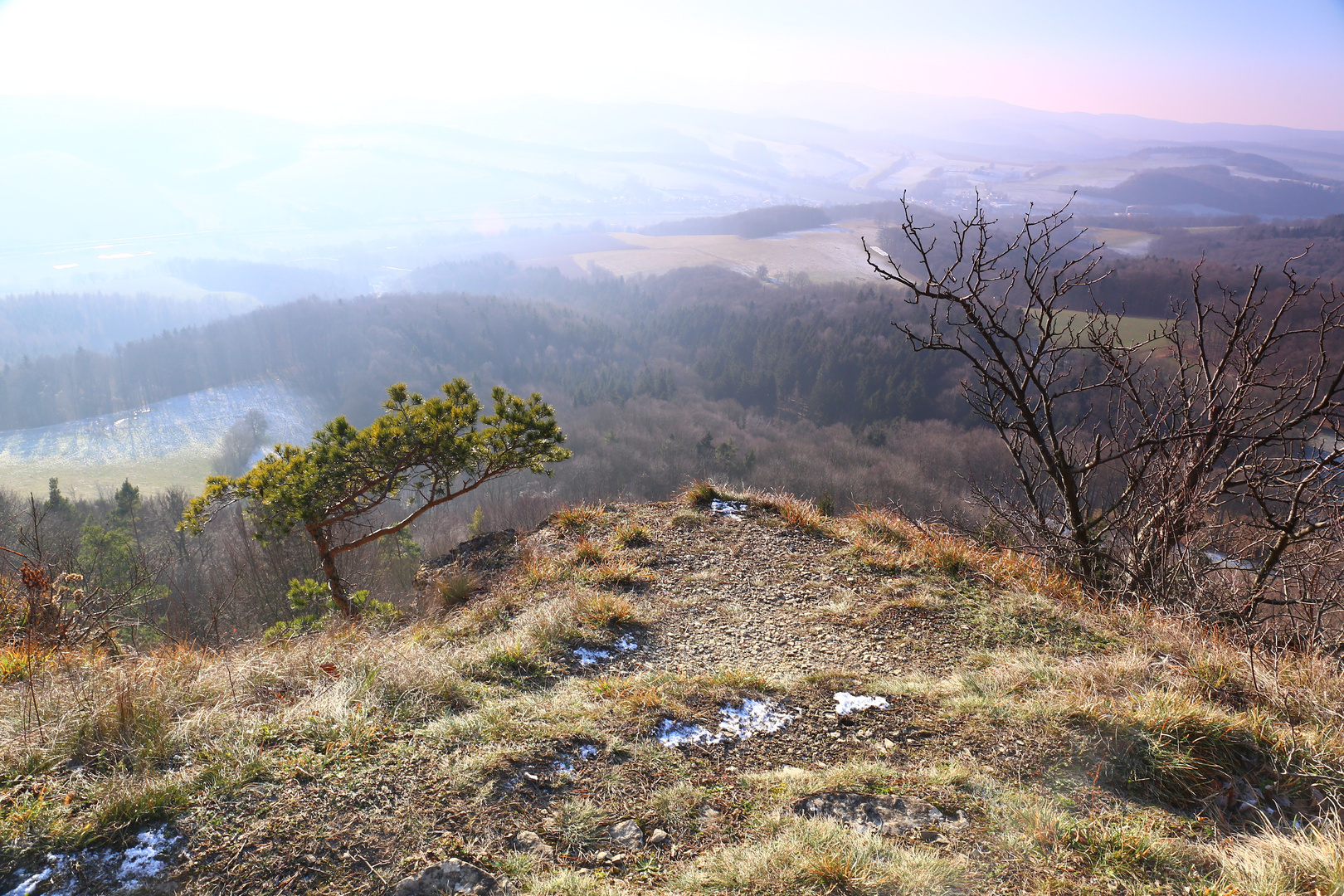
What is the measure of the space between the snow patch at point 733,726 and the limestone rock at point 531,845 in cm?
87

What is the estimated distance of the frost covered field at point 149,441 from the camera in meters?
80.4

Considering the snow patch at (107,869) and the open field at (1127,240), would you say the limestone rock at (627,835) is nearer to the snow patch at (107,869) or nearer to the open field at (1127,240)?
the snow patch at (107,869)

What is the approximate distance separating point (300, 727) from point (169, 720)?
539 millimetres

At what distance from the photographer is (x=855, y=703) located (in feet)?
11.8

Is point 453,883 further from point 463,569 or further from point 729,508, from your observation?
point 729,508

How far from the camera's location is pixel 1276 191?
64.5 metres

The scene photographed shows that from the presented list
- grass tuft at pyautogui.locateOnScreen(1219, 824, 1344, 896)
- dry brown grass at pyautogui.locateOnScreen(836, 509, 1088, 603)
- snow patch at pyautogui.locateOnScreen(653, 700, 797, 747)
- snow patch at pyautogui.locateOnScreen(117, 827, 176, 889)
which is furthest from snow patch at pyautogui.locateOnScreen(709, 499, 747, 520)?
snow patch at pyautogui.locateOnScreen(117, 827, 176, 889)

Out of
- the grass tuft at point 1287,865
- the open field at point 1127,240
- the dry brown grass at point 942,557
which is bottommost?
the dry brown grass at point 942,557

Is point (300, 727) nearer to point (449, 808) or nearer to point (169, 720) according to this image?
point (169, 720)

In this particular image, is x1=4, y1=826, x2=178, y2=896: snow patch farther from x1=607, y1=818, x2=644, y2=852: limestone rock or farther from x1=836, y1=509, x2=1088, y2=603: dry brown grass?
x1=836, y1=509, x2=1088, y2=603: dry brown grass

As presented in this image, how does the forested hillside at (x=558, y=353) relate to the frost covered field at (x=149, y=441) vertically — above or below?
above

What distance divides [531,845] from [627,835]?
38 cm

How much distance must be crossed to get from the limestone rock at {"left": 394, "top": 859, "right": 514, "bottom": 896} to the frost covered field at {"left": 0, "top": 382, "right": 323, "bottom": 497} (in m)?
94.6

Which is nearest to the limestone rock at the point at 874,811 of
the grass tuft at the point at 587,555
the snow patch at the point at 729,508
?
the grass tuft at the point at 587,555
